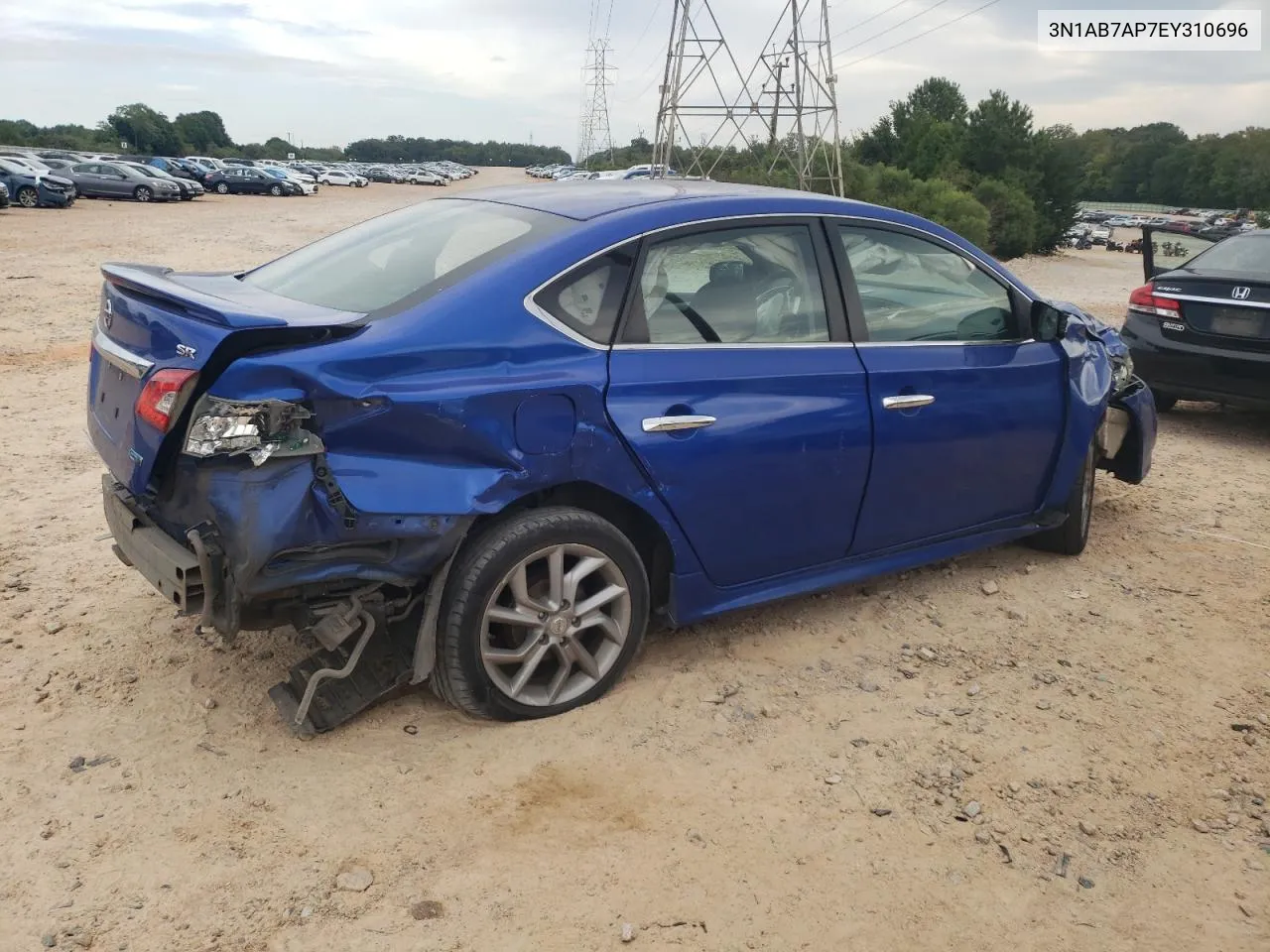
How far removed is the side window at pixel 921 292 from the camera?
3893 mm

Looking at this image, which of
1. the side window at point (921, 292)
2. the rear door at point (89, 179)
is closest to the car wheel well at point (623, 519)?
the side window at point (921, 292)

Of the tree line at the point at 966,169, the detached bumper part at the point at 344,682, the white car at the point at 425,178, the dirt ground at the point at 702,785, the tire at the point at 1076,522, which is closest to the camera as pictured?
the dirt ground at the point at 702,785

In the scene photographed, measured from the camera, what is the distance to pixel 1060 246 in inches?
1581

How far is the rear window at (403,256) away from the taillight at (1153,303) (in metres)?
5.74

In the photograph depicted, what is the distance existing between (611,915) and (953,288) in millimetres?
2888

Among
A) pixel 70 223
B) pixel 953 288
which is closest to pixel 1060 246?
pixel 70 223

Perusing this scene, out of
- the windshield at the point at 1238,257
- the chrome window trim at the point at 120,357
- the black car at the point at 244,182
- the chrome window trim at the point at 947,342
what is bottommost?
the chrome window trim at the point at 120,357

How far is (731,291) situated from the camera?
3.62 m

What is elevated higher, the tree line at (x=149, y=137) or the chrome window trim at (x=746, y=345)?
the tree line at (x=149, y=137)

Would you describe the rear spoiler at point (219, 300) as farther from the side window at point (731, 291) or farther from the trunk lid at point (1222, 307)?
the trunk lid at point (1222, 307)

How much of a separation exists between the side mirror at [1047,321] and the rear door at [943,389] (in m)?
0.05

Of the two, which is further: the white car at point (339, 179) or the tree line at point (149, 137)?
the tree line at point (149, 137)

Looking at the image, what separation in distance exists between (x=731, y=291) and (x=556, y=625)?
1.34m

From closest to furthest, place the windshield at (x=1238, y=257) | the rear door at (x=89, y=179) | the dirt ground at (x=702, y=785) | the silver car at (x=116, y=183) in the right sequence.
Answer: the dirt ground at (x=702, y=785) < the windshield at (x=1238, y=257) < the rear door at (x=89, y=179) < the silver car at (x=116, y=183)
